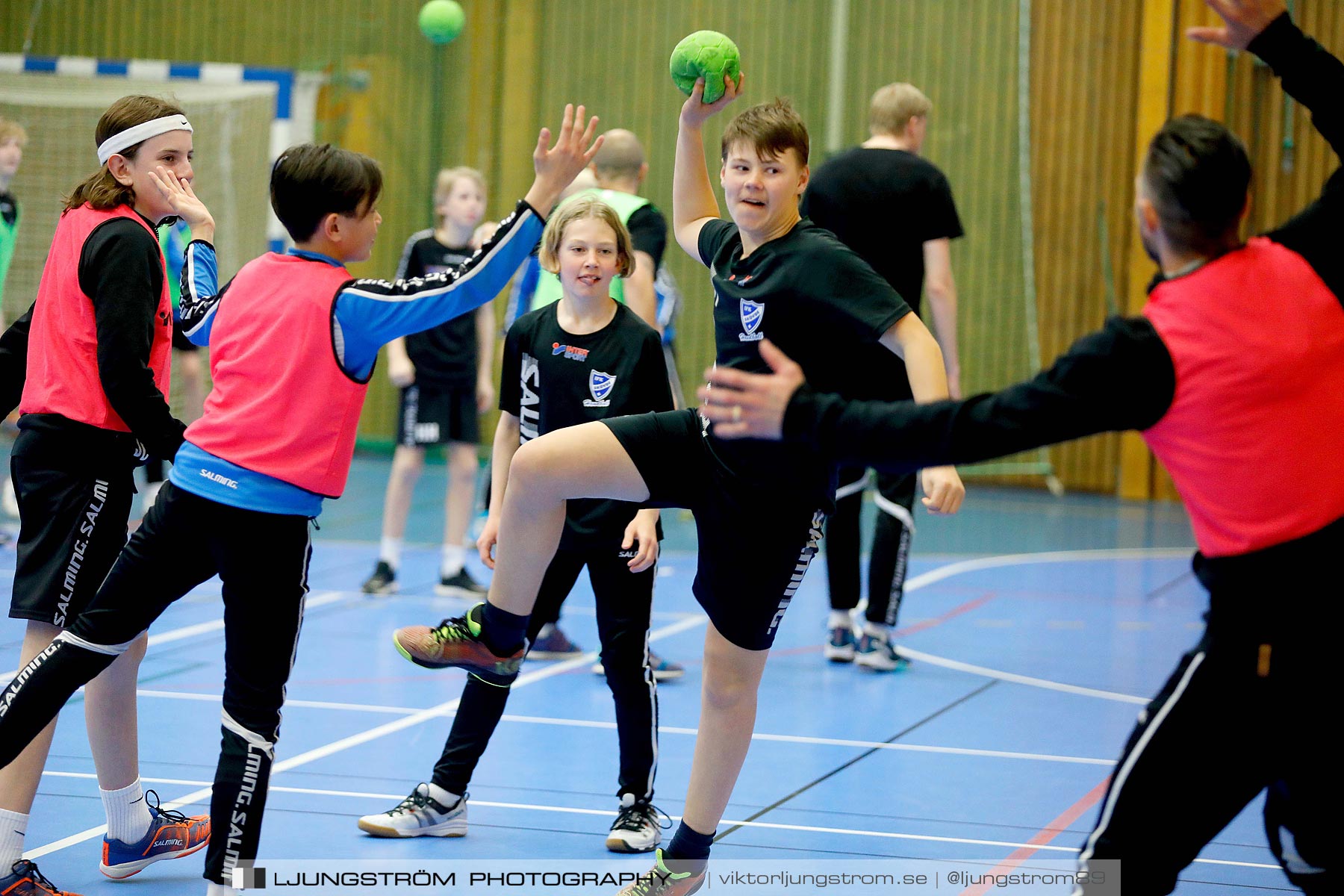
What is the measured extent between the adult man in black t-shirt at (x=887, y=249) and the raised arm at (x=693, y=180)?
6.53ft

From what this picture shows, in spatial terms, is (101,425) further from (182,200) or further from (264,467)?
(264,467)

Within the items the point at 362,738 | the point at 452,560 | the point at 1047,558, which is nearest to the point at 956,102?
the point at 1047,558

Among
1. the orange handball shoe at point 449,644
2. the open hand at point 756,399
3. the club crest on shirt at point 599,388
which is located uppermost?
the open hand at point 756,399

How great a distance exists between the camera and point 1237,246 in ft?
6.97

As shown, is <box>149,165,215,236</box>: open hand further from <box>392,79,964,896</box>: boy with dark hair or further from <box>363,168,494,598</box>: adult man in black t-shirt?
<box>363,168,494,598</box>: adult man in black t-shirt

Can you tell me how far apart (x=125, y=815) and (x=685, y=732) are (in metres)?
1.92

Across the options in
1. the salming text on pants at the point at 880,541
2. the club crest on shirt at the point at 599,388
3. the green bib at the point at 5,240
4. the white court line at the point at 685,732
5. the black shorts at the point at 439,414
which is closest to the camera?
the club crest on shirt at the point at 599,388

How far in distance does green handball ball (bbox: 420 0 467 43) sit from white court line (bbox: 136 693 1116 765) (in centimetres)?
806

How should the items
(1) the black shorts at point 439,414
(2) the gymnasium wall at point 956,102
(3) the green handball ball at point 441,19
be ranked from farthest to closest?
1. (3) the green handball ball at point 441,19
2. (2) the gymnasium wall at point 956,102
3. (1) the black shorts at point 439,414

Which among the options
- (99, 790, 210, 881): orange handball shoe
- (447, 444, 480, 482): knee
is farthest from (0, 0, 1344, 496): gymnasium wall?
(99, 790, 210, 881): orange handball shoe

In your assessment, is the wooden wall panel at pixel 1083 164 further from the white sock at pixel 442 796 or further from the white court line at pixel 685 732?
the white sock at pixel 442 796

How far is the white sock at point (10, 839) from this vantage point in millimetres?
2828

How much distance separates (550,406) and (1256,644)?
6.87 ft

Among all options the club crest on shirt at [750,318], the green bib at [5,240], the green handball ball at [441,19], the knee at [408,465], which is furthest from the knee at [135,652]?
the green handball ball at [441,19]
